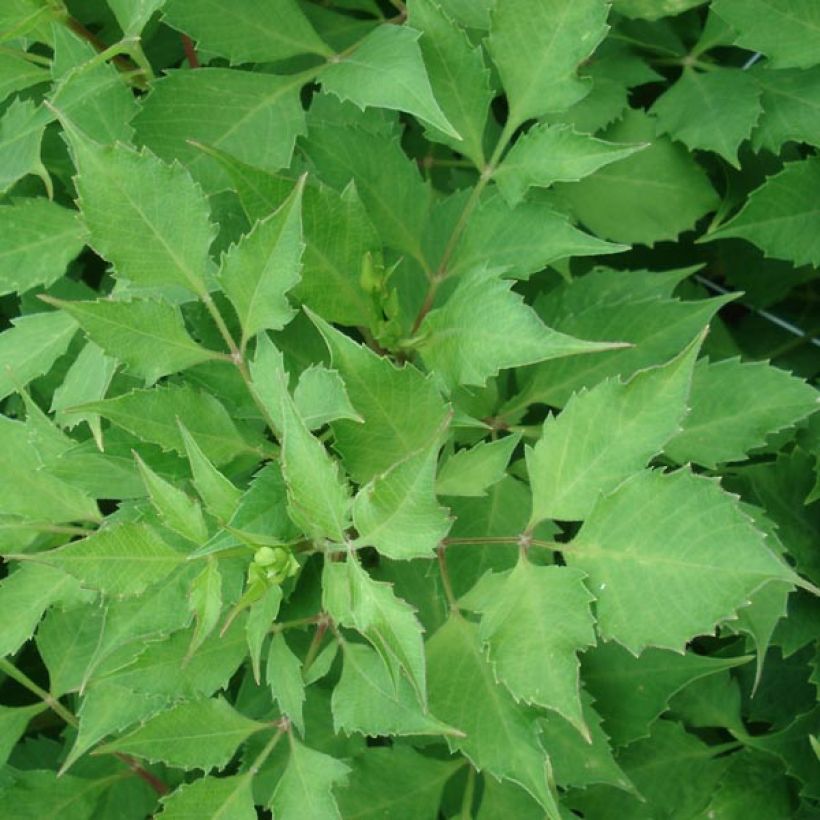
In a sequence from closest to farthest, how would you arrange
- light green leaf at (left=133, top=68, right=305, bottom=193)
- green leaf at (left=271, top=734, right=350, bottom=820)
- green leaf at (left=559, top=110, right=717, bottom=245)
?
green leaf at (left=271, top=734, right=350, bottom=820)
light green leaf at (left=133, top=68, right=305, bottom=193)
green leaf at (left=559, top=110, right=717, bottom=245)

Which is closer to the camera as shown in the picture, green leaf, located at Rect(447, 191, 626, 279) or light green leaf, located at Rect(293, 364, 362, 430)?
light green leaf, located at Rect(293, 364, 362, 430)

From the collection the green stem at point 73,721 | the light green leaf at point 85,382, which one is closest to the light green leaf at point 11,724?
the green stem at point 73,721

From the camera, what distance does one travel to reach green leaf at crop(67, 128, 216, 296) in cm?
102

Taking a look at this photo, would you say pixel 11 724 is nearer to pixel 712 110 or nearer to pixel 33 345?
pixel 33 345

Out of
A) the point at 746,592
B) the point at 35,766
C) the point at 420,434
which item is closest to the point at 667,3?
the point at 420,434

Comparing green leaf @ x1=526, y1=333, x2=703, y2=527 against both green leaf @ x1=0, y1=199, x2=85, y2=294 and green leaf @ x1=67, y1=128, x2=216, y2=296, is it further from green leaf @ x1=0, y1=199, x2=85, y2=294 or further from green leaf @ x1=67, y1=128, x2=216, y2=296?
green leaf @ x1=0, y1=199, x2=85, y2=294

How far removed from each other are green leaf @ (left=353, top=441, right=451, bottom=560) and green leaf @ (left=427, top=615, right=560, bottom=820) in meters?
0.20

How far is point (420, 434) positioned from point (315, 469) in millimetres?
164

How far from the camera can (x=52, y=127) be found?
1.46 meters

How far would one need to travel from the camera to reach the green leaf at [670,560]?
3.00 ft

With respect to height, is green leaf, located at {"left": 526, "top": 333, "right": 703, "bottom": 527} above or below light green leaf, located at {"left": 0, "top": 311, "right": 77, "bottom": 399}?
below

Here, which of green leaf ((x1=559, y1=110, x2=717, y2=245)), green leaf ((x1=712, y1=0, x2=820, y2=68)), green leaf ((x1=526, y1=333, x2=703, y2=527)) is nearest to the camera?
green leaf ((x1=526, y1=333, x2=703, y2=527))

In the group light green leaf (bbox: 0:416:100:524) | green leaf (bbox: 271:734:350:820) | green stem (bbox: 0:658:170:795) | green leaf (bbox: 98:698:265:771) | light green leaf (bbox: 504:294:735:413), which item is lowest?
green stem (bbox: 0:658:170:795)

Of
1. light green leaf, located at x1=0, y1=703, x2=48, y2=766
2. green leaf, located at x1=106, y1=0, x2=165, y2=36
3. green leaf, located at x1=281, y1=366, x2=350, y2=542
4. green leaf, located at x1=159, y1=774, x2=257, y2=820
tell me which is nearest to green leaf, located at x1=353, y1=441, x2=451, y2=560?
green leaf, located at x1=281, y1=366, x2=350, y2=542
